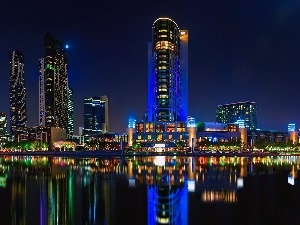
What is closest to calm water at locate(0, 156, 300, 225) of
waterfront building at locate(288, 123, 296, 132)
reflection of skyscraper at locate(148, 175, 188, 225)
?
reflection of skyscraper at locate(148, 175, 188, 225)

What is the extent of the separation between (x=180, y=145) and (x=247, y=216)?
137 m

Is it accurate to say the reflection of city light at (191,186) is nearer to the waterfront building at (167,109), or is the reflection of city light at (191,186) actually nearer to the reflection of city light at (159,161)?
the reflection of city light at (159,161)

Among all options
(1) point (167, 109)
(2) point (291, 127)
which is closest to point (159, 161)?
(1) point (167, 109)

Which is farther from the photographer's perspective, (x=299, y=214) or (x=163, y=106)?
(x=163, y=106)

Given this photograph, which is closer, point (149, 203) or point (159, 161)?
point (149, 203)

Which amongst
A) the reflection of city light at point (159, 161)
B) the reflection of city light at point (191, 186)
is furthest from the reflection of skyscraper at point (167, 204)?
the reflection of city light at point (159, 161)

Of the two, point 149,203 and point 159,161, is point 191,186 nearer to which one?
point 149,203

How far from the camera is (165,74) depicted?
174 metres

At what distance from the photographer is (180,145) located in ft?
513

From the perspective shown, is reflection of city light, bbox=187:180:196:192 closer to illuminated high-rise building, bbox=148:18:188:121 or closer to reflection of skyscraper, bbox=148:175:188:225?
reflection of skyscraper, bbox=148:175:188:225

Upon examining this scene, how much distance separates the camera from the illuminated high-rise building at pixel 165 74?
571 ft

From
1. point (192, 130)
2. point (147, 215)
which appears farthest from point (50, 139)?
point (147, 215)

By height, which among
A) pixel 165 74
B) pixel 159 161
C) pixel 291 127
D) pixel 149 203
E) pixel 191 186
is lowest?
pixel 159 161

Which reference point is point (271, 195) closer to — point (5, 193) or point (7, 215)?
point (7, 215)
